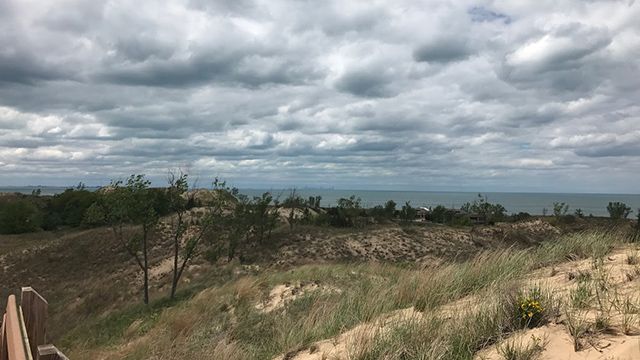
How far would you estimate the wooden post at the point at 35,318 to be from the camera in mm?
3910

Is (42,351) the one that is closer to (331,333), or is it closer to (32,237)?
(331,333)

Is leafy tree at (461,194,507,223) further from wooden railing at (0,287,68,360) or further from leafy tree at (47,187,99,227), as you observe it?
wooden railing at (0,287,68,360)

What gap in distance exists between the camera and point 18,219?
2773 inches

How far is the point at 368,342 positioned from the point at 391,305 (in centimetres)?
165

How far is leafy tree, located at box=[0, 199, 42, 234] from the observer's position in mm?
69438

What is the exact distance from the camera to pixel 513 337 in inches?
180

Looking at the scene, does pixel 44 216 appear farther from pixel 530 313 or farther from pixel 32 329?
pixel 530 313

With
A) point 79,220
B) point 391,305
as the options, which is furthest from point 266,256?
point 79,220

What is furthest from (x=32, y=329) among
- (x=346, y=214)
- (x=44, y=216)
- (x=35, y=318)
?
(x=44, y=216)

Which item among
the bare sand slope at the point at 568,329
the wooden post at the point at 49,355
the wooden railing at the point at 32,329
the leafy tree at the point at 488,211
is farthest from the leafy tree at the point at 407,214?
the wooden post at the point at 49,355

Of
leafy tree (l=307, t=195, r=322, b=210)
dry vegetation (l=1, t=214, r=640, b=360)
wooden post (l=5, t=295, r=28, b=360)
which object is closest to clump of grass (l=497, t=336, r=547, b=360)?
dry vegetation (l=1, t=214, r=640, b=360)

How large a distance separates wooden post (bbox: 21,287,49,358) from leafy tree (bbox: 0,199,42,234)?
74.6 m

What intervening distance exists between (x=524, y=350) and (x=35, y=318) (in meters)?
3.75

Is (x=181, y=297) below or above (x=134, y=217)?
below
